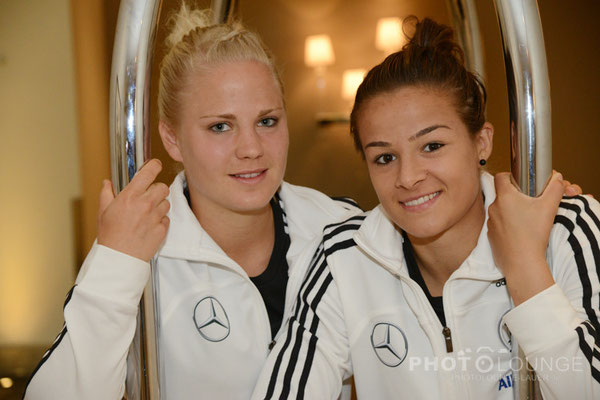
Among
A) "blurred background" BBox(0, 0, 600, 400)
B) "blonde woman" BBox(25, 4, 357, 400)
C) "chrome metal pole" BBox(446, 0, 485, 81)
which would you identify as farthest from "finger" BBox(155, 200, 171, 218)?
"blurred background" BBox(0, 0, 600, 400)

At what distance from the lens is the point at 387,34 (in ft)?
11.5

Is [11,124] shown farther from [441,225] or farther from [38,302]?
[441,225]

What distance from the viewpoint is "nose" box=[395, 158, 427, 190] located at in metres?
1.15

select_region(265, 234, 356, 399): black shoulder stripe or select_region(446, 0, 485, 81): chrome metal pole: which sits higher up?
select_region(446, 0, 485, 81): chrome metal pole

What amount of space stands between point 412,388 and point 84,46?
8.01 ft

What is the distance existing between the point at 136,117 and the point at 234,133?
0.41m

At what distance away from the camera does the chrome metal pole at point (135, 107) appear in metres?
0.86

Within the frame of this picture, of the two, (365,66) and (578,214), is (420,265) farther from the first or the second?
(365,66)

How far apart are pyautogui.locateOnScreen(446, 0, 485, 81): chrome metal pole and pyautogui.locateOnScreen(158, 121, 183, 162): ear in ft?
2.53

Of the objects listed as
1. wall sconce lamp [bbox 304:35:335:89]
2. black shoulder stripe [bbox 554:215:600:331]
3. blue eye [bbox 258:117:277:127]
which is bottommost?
black shoulder stripe [bbox 554:215:600:331]

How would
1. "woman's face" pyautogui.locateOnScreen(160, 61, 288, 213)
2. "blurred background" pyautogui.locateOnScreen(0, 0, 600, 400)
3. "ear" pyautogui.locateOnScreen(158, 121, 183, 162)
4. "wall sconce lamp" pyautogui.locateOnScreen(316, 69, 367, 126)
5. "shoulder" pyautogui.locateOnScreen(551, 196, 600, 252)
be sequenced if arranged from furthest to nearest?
"wall sconce lamp" pyautogui.locateOnScreen(316, 69, 367, 126) → "blurred background" pyautogui.locateOnScreen(0, 0, 600, 400) → "ear" pyautogui.locateOnScreen(158, 121, 183, 162) → "woman's face" pyautogui.locateOnScreen(160, 61, 288, 213) → "shoulder" pyautogui.locateOnScreen(551, 196, 600, 252)

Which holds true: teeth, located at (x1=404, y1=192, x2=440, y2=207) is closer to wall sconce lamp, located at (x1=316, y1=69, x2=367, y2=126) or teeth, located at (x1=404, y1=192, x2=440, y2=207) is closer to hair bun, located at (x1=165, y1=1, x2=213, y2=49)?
hair bun, located at (x1=165, y1=1, x2=213, y2=49)

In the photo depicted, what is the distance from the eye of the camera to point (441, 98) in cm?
119

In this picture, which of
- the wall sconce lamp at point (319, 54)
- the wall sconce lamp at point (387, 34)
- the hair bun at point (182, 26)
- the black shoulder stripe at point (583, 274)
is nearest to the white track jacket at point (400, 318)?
the black shoulder stripe at point (583, 274)
